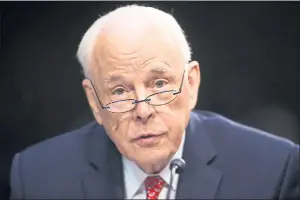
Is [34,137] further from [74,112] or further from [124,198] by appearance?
[124,198]

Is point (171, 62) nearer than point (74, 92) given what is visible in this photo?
Yes

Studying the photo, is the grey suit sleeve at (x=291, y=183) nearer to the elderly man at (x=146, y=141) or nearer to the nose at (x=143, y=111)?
the elderly man at (x=146, y=141)

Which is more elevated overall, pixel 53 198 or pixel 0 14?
pixel 0 14

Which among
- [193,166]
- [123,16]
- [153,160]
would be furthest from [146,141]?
[123,16]

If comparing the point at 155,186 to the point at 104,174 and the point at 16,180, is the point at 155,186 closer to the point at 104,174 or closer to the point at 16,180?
the point at 104,174

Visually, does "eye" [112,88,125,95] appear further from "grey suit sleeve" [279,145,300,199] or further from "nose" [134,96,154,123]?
"grey suit sleeve" [279,145,300,199]

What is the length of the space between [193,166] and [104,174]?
23 cm

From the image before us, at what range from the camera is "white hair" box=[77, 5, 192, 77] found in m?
Result: 1.36

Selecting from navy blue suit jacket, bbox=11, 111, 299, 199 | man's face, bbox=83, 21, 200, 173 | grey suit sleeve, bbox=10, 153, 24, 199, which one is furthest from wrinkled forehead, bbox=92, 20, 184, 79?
grey suit sleeve, bbox=10, 153, 24, 199

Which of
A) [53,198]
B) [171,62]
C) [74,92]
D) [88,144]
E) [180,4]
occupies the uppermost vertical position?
[180,4]

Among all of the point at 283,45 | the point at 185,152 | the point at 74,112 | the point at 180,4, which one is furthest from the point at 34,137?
the point at 283,45

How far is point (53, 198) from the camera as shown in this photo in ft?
4.65

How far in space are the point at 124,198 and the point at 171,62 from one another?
37cm

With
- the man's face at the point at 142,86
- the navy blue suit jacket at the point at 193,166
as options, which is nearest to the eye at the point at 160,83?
the man's face at the point at 142,86
